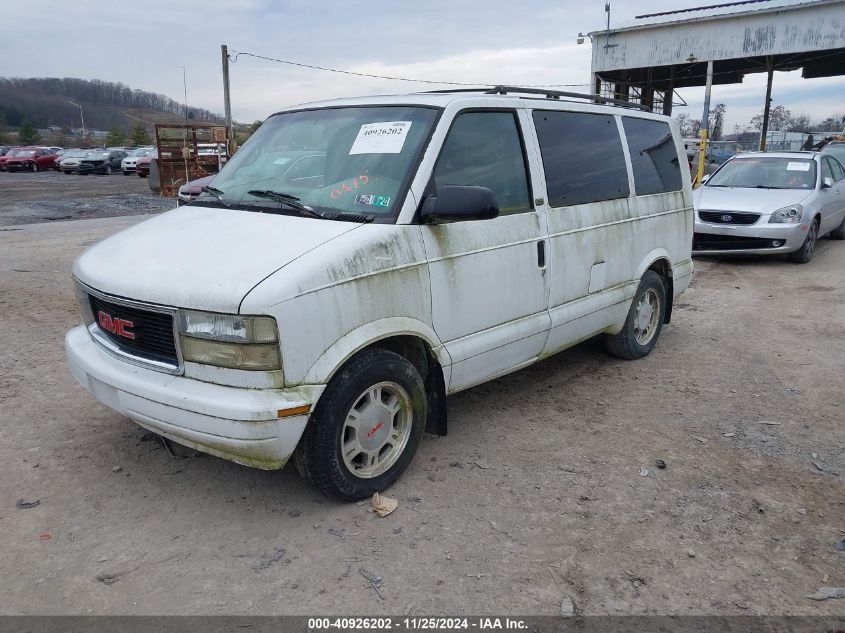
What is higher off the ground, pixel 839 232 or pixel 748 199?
pixel 748 199

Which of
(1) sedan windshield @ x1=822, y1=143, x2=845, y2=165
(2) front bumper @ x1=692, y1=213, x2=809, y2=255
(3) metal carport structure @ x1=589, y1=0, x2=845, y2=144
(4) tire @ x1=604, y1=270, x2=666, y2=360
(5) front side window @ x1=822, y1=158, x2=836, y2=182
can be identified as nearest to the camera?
(4) tire @ x1=604, y1=270, x2=666, y2=360

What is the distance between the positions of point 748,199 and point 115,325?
9.67 metres

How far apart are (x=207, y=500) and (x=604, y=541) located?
78.0 inches

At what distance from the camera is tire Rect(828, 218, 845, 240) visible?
40.5 ft

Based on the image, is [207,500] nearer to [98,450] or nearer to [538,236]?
[98,450]

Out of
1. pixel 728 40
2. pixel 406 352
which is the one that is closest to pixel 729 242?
pixel 406 352

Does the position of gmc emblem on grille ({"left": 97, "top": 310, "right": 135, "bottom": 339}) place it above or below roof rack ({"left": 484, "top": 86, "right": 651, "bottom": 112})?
below

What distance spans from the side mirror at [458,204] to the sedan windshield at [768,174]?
916 centimetres

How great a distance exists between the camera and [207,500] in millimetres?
3428

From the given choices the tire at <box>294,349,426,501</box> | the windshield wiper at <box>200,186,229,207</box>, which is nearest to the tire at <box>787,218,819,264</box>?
the tire at <box>294,349,426,501</box>

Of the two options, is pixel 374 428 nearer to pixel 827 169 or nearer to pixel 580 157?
pixel 580 157

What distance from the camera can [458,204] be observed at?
10.9 feet

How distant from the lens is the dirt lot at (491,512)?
2760 mm

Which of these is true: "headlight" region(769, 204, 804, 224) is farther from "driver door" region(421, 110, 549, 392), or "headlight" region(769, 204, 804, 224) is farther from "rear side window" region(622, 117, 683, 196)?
"driver door" region(421, 110, 549, 392)
